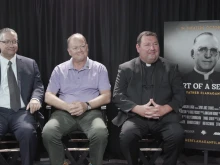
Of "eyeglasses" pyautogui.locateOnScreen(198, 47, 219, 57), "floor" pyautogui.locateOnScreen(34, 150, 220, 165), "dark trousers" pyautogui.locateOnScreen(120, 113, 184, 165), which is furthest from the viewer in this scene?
"floor" pyautogui.locateOnScreen(34, 150, 220, 165)

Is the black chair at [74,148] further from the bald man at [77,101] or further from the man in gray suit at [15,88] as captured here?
the man in gray suit at [15,88]

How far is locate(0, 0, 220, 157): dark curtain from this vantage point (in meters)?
4.14

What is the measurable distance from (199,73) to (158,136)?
3.07 feet

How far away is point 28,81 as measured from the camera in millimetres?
3699

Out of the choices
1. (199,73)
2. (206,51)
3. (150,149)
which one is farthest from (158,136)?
(206,51)

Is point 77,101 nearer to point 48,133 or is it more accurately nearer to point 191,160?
point 48,133

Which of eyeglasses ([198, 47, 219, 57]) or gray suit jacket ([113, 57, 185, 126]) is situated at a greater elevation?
eyeglasses ([198, 47, 219, 57])

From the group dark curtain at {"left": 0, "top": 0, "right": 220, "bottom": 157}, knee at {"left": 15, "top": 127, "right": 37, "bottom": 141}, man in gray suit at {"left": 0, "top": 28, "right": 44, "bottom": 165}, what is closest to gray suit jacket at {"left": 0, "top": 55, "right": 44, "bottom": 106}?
man in gray suit at {"left": 0, "top": 28, "right": 44, "bottom": 165}

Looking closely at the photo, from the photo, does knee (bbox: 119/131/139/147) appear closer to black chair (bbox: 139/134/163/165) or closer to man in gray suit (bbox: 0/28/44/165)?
black chair (bbox: 139/134/163/165)

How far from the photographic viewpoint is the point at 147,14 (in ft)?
13.7

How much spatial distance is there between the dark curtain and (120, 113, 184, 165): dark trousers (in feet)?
3.33

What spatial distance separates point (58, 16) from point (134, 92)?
5.27ft

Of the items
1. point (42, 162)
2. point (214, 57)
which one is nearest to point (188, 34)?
point (214, 57)

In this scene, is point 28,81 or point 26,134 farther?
point 28,81
